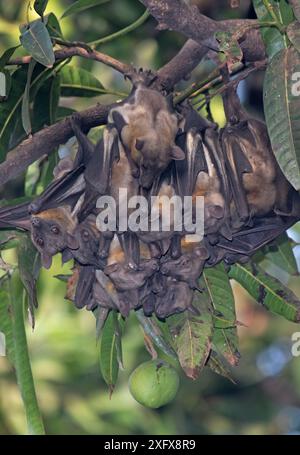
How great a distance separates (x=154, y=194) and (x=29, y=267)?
0.73 meters

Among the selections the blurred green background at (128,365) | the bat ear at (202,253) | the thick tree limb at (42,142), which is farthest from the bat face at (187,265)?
the blurred green background at (128,365)

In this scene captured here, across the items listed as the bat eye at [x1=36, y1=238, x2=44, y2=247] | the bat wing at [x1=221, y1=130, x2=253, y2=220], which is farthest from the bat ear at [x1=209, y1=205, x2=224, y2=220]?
the bat eye at [x1=36, y1=238, x2=44, y2=247]

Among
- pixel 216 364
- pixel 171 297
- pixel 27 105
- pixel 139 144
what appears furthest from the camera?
pixel 216 364

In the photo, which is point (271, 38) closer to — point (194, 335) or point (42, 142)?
point (42, 142)

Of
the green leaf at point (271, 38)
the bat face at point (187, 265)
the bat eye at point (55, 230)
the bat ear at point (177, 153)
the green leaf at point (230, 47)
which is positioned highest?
the green leaf at point (230, 47)


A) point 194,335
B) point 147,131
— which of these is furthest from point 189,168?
point 194,335

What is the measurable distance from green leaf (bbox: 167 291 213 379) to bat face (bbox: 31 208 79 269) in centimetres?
60

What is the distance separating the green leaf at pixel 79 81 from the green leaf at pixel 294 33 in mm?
1059

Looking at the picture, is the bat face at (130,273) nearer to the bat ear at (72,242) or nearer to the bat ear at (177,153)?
the bat ear at (72,242)

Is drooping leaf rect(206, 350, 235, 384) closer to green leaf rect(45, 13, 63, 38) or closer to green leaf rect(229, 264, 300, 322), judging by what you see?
green leaf rect(229, 264, 300, 322)

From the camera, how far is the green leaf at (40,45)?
3357 millimetres

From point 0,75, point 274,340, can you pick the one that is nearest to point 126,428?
point 274,340

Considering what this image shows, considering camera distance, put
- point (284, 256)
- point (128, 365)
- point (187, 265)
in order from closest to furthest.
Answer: point (187, 265) → point (284, 256) → point (128, 365)

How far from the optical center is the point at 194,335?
3668 mm
